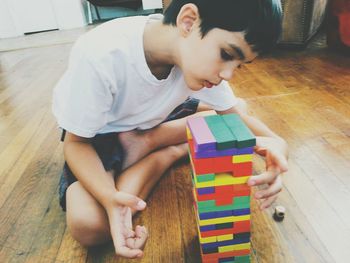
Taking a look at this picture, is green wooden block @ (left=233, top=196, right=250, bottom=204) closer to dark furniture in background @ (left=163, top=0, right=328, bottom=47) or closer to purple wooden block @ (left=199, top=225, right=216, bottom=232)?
purple wooden block @ (left=199, top=225, right=216, bottom=232)

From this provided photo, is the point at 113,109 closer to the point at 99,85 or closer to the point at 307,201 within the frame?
the point at 99,85

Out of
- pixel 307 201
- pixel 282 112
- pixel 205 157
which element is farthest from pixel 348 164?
pixel 205 157

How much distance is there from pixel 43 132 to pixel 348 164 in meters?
1.10

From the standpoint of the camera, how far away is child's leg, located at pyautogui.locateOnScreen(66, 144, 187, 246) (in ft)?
2.20

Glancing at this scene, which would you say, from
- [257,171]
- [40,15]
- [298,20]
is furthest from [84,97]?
[40,15]

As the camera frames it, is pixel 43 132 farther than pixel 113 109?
Yes

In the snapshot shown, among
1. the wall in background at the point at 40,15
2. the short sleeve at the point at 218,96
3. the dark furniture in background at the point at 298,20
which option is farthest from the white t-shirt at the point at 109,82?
the wall in background at the point at 40,15

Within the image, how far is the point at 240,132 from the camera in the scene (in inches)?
20.0

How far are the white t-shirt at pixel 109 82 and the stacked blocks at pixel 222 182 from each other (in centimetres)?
22

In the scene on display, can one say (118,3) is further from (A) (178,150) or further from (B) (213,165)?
(B) (213,165)

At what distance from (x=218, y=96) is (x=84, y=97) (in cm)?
38

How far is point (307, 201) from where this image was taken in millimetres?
764

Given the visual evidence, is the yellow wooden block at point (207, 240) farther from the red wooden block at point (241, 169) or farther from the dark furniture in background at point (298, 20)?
the dark furniture in background at point (298, 20)

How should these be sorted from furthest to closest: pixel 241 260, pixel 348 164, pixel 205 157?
pixel 348 164 < pixel 241 260 < pixel 205 157
